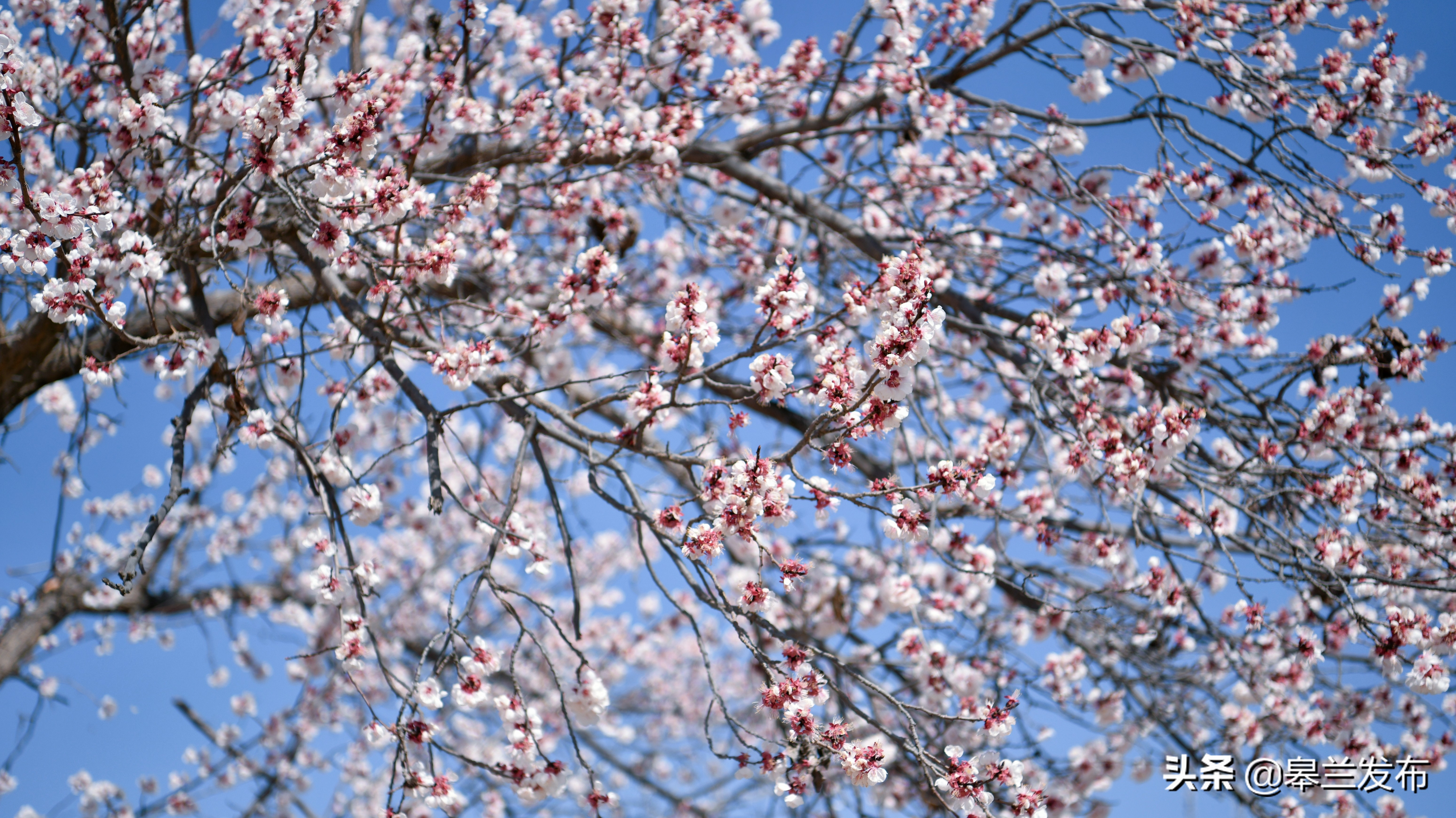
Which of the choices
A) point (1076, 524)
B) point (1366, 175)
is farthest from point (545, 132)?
point (1366, 175)

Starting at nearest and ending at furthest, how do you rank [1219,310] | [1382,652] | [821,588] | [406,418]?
[1382,652], [1219,310], [821,588], [406,418]

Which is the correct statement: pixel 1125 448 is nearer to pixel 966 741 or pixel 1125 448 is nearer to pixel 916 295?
pixel 916 295

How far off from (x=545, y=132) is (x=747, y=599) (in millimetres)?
2353

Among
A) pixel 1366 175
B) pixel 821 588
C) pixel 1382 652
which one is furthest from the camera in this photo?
pixel 821 588

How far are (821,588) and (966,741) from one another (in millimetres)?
1044

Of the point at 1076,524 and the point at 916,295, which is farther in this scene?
the point at 1076,524

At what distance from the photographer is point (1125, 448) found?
3059 mm

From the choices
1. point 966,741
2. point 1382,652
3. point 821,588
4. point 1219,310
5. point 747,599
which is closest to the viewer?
point 747,599

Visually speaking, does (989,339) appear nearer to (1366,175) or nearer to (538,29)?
(1366,175)

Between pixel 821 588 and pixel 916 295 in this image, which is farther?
pixel 821 588

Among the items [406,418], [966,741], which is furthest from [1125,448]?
[406,418]

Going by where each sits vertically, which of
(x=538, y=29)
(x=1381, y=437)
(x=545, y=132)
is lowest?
(x=1381, y=437)

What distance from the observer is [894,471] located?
411 centimetres

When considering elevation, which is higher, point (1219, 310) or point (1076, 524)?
point (1219, 310)
